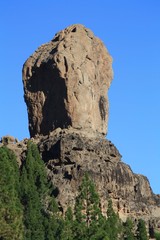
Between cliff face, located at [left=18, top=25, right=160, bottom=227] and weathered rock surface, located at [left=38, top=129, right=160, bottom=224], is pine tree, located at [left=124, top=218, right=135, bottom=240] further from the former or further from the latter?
cliff face, located at [left=18, top=25, right=160, bottom=227]

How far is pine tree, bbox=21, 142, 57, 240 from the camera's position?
94.0 m

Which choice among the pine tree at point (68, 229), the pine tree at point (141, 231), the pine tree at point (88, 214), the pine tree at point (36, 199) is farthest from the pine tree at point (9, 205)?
the pine tree at point (141, 231)

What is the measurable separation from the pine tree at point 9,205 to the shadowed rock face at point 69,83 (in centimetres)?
2336

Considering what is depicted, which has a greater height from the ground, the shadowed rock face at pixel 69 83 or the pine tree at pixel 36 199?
the shadowed rock face at pixel 69 83

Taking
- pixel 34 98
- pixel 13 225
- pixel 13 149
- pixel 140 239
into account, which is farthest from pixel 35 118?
pixel 13 225

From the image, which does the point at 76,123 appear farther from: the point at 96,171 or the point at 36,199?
the point at 36,199

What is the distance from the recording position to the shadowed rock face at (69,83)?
382ft

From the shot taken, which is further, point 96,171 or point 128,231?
point 96,171

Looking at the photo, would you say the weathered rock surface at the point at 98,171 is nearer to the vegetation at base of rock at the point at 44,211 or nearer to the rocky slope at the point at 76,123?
the rocky slope at the point at 76,123

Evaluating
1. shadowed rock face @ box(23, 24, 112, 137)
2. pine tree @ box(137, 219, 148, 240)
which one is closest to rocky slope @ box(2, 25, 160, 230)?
shadowed rock face @ box(23, 24, 112, 137)

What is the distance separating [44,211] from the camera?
325 feet

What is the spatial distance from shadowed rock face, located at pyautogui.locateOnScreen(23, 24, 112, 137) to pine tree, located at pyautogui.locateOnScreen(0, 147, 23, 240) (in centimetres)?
2336

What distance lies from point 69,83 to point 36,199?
23896 mm

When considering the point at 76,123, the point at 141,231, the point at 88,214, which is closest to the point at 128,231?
the point at 141,231
